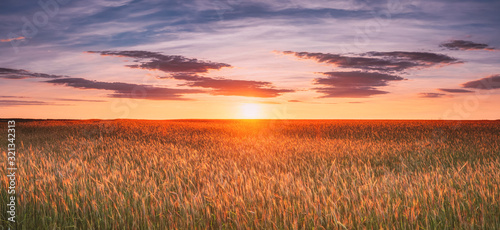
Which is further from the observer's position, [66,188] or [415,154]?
[415,154]

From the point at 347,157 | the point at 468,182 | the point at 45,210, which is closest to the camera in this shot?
the point at 45,210

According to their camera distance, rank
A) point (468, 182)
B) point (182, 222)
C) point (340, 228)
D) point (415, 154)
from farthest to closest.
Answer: point (415, 154) < point (468, 182) < point (182, 222) < point (340, 228)

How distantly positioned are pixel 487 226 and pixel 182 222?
10.9ft

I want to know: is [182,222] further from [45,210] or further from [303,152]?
[303,152]

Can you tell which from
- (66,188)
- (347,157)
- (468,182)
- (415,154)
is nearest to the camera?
(66,188)

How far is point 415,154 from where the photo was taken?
33.7ft

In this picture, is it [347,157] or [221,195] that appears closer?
[221,195]

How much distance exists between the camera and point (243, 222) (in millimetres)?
3557

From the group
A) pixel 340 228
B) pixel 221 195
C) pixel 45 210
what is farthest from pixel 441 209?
pixel 45 210

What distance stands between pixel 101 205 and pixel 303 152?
6591mm

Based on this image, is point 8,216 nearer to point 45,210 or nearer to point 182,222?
point 45,210

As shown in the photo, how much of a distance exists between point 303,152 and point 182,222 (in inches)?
259

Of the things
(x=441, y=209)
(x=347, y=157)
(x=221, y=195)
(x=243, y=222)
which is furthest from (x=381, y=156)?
(x=243, y=222)

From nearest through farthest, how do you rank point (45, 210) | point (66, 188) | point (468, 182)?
point (45, 210) → point (66, 188) → point (468, 182)
